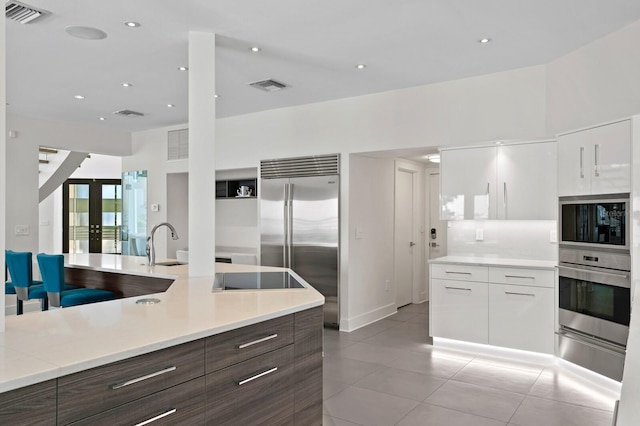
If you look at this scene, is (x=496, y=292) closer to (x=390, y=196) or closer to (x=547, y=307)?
(x=547, y=307)

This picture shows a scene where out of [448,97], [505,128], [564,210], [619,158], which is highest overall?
[448,97]

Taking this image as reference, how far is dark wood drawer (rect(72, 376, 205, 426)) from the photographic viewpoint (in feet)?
5.13

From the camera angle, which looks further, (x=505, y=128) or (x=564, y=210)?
(x=505, y=128)

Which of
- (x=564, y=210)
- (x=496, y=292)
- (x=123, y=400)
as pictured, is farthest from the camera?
(x=496, y=292)

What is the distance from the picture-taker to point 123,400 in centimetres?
160

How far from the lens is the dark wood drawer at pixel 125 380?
146cm

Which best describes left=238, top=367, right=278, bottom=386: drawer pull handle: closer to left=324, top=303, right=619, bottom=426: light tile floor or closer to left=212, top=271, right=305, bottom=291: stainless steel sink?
left=212, top=271, right=305, bottom=291: stainless steel sink

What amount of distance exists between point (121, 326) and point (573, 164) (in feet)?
12.3

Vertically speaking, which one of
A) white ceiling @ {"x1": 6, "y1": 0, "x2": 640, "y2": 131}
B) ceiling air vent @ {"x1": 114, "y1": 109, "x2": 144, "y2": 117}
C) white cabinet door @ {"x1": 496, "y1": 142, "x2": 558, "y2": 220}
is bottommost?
white cabinet door @ {"x1": 496, "y1": 142, "x2": 558, "y2": 220}

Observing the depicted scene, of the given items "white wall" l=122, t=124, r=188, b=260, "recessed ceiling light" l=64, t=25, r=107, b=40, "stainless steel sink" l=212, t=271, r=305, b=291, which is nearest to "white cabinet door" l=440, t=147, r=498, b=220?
"stainless steel sink" l=212, t=271, r=305, b=291

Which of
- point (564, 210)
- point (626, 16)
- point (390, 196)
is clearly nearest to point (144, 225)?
point (390, 196)

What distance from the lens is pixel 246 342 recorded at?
6.99 feet

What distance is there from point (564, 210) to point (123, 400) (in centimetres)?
383

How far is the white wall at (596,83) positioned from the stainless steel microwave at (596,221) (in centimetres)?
72
